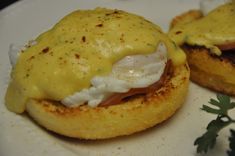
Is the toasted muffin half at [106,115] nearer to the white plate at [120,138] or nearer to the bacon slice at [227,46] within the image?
the white plate at [120,138]

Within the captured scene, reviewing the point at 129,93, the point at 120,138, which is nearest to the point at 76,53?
the point at 129,93

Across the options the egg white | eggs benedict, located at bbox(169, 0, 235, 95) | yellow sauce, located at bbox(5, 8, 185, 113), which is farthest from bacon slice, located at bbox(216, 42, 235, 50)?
the egg white

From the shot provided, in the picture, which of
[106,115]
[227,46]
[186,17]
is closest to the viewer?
[106,115]

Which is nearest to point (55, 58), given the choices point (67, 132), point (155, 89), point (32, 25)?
point (67, 132)

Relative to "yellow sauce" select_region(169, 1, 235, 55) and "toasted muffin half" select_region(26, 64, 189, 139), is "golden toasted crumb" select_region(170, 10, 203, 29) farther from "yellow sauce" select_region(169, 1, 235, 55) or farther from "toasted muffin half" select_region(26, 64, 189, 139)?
"toasted muffin half" select_region(26, 64, 189, 139)

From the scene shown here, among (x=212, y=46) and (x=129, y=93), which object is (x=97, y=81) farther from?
(x=212, y=46)
